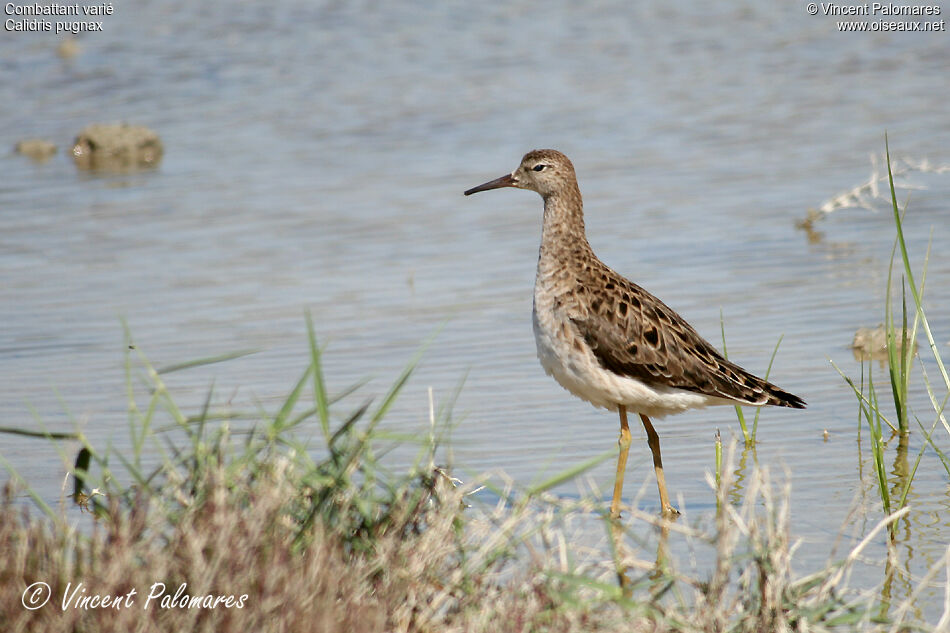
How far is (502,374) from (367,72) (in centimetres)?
1067

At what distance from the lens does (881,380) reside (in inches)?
301

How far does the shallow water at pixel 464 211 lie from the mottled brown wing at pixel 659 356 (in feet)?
1.52

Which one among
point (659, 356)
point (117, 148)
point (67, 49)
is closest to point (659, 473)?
point (659, 356)

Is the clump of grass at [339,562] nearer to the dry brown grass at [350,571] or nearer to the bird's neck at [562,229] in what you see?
the dry brown grass at [350,571]

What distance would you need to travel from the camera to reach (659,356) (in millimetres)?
6453

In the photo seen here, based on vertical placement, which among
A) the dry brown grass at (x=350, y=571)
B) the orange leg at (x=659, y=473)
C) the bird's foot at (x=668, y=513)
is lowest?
the bird's foot at (x=668, y=513)

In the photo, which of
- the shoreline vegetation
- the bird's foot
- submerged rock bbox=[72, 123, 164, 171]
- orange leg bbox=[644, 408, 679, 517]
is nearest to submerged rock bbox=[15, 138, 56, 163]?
submerged rock bbox=[72, 123, 164, 171]

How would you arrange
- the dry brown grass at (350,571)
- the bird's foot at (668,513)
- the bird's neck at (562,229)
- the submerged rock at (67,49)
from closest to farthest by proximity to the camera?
the dry brown grass at (350,571), the bird's foot at (668,513), the bird's neck at (562,229), the submerged rock at (67,49)

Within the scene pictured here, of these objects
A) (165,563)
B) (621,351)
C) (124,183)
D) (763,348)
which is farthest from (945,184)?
(165,563)

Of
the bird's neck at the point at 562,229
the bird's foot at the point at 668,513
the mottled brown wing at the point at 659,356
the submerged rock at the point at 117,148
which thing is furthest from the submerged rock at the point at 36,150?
the bird's foot at the point at 668,513

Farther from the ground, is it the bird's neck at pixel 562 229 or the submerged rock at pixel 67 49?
the submerged rock at pixel 67 49

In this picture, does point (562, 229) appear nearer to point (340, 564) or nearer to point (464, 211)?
point (340, 564)

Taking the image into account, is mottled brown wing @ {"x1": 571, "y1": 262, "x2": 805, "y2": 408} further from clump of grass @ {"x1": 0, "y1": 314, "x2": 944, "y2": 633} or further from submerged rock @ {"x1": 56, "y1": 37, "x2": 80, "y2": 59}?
submerged rock @ {"x1": 56, "y1": 37, "x2": 80, "y2": 59}

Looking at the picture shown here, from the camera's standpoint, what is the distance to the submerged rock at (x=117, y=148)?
1447cm
